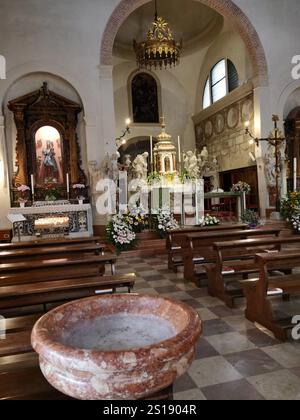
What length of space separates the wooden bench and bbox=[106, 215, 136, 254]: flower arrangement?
196 centimetres

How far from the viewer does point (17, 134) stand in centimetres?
980

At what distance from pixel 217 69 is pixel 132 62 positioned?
165 inches

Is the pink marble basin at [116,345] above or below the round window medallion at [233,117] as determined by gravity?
below

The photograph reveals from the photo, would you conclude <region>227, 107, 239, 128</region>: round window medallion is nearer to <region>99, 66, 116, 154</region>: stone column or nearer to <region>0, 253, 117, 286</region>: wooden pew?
<region>99, 66, 116, 154</region>: stone column

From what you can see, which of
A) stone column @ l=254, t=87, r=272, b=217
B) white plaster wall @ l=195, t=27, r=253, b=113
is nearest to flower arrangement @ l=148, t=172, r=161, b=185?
stone column @ l=254, t=87, r=272, b=217

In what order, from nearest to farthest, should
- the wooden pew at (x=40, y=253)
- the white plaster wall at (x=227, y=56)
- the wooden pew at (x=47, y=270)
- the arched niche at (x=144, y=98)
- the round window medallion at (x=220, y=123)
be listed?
the wooden pew at (x=47, y=270), the wooden pew at (x=40, y=253), the white plaster wall at (x=227, y=56), the round window medallion at (x=220, y=123), the arched niche at (x=144, y=98)

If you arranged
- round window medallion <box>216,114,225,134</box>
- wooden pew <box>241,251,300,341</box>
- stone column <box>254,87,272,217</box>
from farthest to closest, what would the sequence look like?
round window medallion <box>216,114,225,134</box> < stone column <box>254,87,272,217</box> < wooden pew <box>241,251,300,341</box>

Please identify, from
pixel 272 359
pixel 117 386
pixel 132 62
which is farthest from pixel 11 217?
pixel 132 62

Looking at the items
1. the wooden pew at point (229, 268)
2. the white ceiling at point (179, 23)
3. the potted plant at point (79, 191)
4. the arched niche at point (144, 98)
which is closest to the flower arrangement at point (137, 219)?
the potted plant at point (79, 191)

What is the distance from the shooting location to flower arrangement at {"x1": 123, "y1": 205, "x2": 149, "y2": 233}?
8.07m

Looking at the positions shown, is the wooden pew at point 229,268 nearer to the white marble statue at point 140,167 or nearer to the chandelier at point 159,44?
the white marble statue at point 140,167

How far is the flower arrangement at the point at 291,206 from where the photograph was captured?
9227mm

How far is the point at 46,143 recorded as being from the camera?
33.2ft

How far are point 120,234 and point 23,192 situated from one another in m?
3.82
